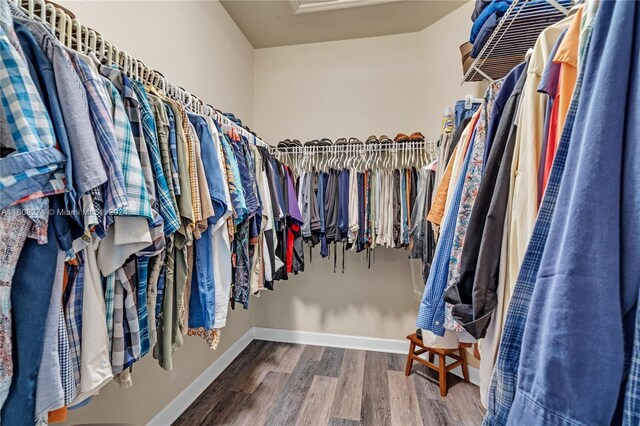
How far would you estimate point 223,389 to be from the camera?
1879 millimetres

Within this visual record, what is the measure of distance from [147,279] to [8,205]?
16.7 inches

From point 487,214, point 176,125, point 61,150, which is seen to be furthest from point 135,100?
point 487,214

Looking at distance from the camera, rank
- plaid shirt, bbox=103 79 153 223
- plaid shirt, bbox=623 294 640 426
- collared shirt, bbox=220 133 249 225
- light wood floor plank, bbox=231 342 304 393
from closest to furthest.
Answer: plaid shirt, bbox=623 294 640 426 → plaid shirt, bbox=103 79 153 223 → collared shirt, bbox=220 133 249 225 → light wood floor plank, bbox=231 342 304 393

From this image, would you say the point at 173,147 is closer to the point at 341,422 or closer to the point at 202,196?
the point at 202,196

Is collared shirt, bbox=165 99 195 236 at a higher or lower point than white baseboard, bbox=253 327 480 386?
higher

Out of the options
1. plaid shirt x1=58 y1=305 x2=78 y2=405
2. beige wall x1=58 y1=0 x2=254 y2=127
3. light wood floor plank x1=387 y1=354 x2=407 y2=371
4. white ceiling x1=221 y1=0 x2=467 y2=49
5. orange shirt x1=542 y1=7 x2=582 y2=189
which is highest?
white ceiling x1=221 y1=0 x2=467 y2=49

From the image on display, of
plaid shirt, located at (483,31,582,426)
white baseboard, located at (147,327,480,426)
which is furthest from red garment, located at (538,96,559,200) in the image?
white baseboard, located at (147,327,480,426)

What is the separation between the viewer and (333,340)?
2521 mm

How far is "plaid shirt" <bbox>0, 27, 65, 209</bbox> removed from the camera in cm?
49

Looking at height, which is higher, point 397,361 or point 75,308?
point 75,308

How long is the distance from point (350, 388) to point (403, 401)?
1.16 feet

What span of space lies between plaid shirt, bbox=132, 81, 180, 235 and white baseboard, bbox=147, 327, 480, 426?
143 cm

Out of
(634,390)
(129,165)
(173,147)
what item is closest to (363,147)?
(173,147)

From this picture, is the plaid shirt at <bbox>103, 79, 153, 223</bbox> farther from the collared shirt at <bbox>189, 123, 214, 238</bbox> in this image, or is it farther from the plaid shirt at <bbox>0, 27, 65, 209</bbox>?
the collared shirt at <bbox>189, 123, 214, 238</bbox>
